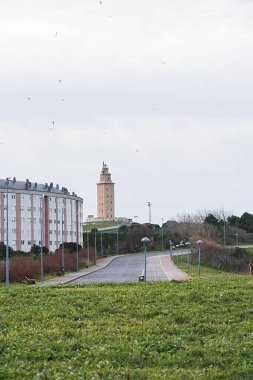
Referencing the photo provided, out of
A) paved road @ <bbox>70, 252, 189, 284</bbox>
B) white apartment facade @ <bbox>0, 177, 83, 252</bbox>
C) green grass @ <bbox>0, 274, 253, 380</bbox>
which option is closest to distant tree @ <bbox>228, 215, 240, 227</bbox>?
white apartment facade @ <bbox>0, 177, 83, 252</bbox>

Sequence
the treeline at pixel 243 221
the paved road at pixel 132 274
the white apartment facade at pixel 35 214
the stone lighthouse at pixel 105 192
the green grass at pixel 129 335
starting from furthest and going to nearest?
the stone lighthouse at pixel 105 192, the treeline at pixel 243 221, the white apartment facade at pixel 35 214, the paved road at pixel 132 274, the green grass at pixel 129 335

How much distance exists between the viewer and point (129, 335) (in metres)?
13.3

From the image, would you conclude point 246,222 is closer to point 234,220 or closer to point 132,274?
point 234,220

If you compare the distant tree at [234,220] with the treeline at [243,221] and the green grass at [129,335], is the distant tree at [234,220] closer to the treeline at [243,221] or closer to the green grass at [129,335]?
the treeline at [243,221]

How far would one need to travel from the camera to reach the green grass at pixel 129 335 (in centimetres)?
1050

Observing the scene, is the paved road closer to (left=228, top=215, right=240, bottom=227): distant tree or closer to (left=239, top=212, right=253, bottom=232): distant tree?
(left=239, top=212, right=253, bottom=232): distant tree

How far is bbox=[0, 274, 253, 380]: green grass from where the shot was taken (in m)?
10.5

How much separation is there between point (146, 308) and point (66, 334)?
3.25 meters

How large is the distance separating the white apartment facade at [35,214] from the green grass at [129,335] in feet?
220

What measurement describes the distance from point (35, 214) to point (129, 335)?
264ft

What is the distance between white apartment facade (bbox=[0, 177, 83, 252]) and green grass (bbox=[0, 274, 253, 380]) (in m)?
67.0

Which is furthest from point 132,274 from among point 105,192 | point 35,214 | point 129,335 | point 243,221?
point 105,192

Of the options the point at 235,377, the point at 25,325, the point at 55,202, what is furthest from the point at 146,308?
the point at 55,202

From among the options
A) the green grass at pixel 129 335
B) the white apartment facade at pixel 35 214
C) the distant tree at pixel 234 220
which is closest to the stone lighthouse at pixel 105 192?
the distant tree at pixel 234 220
